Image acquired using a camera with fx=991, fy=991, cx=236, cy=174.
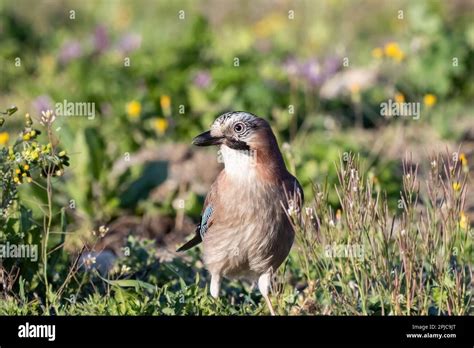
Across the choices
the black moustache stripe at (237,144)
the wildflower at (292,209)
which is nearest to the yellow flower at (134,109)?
the black moustache stripe at (237,144)

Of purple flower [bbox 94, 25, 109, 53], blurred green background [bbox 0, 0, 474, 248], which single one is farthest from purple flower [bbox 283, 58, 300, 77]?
purple flower [bbox 94, 25, 109, 53]

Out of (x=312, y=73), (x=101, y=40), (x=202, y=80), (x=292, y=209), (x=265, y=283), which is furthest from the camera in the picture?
(x=101, y=40)

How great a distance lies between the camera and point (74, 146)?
7410 mm

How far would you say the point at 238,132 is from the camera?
5082 mm

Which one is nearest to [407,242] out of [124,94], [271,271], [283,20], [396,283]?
[396,283]

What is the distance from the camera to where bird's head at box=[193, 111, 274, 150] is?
5.05 meters

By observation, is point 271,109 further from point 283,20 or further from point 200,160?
point 283,20

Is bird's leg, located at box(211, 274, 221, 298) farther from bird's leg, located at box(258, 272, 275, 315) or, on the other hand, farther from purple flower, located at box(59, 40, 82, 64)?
purple flower, located at box(59, 40, 82, 64)

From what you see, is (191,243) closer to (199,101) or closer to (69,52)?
(199,101)

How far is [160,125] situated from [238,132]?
3.57 metres

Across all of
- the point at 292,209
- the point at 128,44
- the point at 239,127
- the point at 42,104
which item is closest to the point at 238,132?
the point at 239,127

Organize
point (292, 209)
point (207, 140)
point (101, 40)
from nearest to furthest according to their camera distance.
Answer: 1. point (292, 209)
2. point (207, 140)
3. point (101, 40)

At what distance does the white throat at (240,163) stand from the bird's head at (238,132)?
0.04 m

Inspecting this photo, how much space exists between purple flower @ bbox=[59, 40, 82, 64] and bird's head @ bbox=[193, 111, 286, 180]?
5.53m
